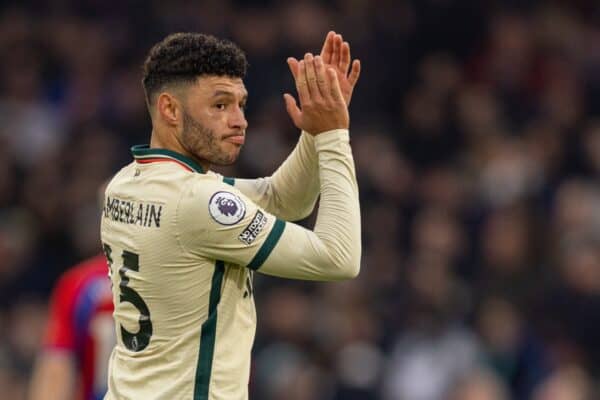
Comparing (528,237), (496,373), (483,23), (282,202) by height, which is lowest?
(496,373)

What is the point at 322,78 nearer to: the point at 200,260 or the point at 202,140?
the point at 202,140

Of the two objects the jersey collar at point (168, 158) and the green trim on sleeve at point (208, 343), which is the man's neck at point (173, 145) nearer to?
the jersey collar at point (168, 158)

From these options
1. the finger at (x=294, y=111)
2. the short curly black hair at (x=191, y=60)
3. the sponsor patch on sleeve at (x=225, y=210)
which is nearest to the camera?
the sponsor patch on sleeve at (x=225, y=210)

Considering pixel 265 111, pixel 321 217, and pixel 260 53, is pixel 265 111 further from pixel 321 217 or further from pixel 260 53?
pixel 321 217

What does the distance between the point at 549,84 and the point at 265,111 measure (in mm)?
2388

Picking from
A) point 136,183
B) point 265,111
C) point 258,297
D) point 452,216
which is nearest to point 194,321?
point 136,183

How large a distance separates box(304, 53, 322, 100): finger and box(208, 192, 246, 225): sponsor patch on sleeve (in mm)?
416

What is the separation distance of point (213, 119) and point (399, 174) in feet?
22.7

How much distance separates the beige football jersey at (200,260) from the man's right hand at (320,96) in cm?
4

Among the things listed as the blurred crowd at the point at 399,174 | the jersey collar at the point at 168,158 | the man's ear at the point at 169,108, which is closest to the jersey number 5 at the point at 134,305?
the jersey collar at the point at 168,158

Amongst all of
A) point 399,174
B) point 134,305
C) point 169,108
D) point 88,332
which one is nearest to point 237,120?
point 169,108

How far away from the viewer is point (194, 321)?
3.98 m

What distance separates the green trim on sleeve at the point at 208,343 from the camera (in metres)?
3.96

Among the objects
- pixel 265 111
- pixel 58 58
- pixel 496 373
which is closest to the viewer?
pixel 496 373
